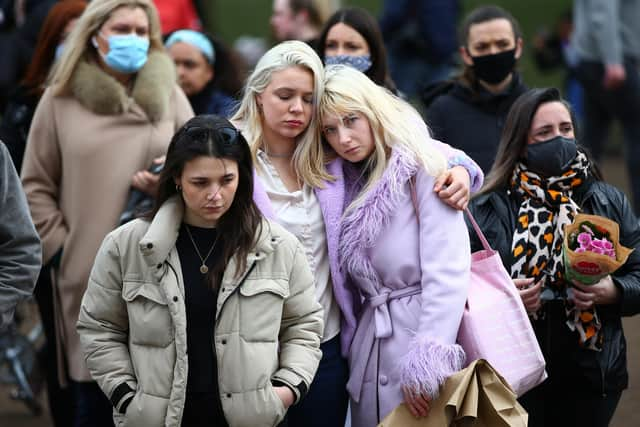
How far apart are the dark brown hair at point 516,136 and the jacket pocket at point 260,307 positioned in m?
1.20

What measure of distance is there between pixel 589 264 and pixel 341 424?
1.14 meters

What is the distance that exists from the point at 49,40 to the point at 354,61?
1.61 meters

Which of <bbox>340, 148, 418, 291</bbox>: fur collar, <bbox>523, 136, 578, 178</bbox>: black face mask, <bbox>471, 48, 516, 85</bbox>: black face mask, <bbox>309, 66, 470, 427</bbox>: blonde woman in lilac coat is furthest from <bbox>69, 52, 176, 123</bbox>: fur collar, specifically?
<bbox>523, 136, 578, 178</bbox>: black face mask

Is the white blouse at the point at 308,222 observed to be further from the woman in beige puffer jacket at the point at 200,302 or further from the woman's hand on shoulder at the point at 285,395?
the woman's hand on shoulder at the point at 285,395

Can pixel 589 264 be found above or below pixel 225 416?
above

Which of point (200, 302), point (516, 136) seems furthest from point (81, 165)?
point (516, 136)

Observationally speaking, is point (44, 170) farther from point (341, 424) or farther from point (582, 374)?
point (582, 374)

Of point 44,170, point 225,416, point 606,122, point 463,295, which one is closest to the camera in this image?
point 225,416

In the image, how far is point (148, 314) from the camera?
12.3 feet

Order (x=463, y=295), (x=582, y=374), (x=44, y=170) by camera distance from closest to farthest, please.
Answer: (x=463, y=295)
(x=582, y=374)
(x=44, y=170)

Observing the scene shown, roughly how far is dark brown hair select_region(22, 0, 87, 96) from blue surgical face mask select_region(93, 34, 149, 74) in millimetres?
635

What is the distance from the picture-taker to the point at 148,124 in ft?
17.1

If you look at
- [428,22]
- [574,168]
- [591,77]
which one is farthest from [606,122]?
[574,168]

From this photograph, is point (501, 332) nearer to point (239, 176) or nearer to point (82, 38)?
point (239, 176)
